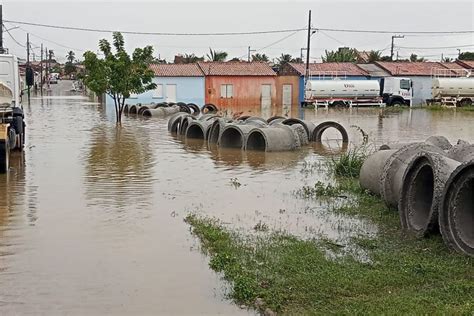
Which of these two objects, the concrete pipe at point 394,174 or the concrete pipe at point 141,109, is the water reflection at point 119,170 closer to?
the concrete pipe at point 394,174

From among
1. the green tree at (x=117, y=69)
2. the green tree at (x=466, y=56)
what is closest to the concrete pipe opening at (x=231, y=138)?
the green tree at (x=117, y=69)

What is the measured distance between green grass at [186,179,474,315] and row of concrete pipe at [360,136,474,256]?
26 centimetres

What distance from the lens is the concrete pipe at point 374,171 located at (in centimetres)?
1123

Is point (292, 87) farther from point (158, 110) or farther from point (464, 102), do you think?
point (158, 110)

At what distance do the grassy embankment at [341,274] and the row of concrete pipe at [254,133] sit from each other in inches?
407

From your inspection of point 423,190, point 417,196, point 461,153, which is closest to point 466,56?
point 461,153

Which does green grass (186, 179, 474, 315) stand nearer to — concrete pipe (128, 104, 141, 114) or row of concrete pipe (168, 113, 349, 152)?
row of concrete pipe (168, 113, 349, 152)

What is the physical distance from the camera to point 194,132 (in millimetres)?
23953

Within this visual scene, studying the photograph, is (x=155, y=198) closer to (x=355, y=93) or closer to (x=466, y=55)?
(x=355, y=93)

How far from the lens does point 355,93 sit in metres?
50.3

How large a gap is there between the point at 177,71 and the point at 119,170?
3818 centimetres

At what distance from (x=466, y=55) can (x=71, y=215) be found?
78170 millimetres

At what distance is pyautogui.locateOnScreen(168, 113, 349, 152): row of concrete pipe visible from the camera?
1930cm

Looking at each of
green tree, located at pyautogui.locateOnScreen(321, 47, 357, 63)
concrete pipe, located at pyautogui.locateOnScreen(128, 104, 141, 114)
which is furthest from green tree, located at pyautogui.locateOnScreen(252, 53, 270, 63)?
concrete pipe, located at pyautogui.locateOnScreen(128, 104, 141, 114)
